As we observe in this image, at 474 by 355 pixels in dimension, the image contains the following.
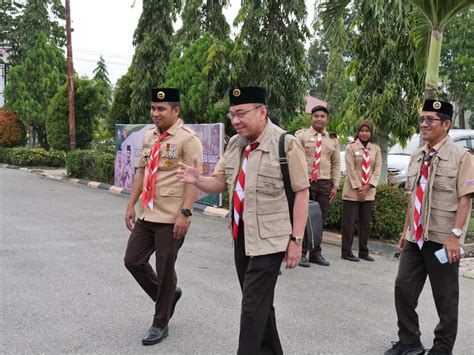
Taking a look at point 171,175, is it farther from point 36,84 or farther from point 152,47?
point 36,84

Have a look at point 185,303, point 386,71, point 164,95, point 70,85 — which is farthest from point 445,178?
point 70,85

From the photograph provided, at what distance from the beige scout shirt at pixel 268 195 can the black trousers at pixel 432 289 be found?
3.85 ft

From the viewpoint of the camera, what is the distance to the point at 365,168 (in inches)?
285

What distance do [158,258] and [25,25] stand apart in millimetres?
34219

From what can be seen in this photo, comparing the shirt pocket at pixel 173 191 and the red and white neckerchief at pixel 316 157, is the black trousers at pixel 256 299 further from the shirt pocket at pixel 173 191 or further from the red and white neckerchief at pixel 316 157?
the red and white neckerchief at pixel 316 157

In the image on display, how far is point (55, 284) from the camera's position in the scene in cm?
575

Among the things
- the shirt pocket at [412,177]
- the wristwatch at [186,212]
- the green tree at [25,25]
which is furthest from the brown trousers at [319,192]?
the green tree at [25,25]

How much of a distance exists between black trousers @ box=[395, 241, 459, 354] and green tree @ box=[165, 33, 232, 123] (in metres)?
11.3

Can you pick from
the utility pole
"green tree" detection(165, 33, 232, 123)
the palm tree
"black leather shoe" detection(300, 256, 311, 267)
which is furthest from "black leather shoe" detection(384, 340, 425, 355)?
the utility pole

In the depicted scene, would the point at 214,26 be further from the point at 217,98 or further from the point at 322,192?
the point at 322,192

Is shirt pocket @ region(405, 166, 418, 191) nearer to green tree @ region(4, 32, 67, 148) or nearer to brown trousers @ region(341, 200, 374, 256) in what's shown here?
brown trousers @ region(341, 200, 374, 256)

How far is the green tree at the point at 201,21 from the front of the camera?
2083 centimetres

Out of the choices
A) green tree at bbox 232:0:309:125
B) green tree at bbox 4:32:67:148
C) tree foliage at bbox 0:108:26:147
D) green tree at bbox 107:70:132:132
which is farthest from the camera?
tree foliage at bbox 0:108:26:147

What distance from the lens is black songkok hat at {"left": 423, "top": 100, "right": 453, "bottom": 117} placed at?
13.0ft
